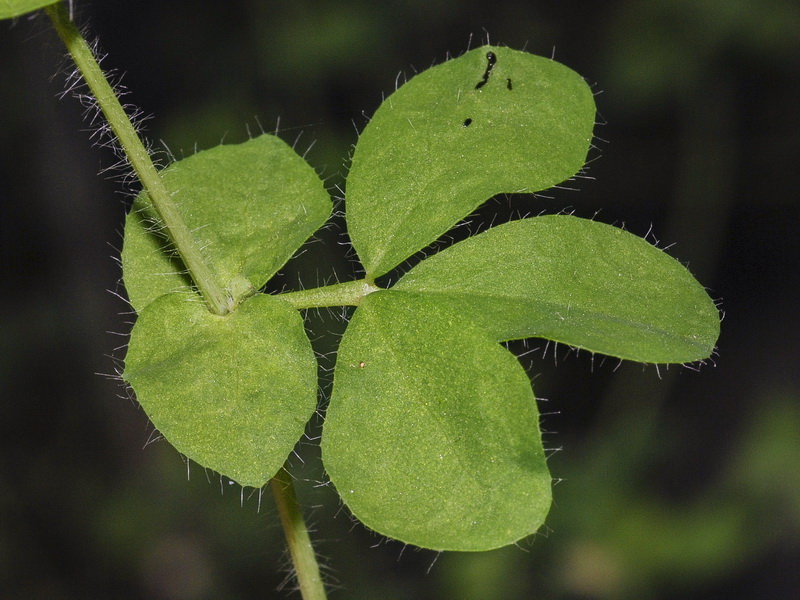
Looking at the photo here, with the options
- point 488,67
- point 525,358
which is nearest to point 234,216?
point 488,67

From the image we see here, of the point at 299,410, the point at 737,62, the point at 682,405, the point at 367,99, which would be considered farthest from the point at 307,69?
the point at 299,410

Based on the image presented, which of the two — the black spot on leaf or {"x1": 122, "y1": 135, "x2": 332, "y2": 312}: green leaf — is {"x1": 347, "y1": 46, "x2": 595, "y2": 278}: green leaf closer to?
the black spot on leaf

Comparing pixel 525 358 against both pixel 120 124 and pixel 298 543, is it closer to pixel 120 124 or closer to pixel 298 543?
pixel 298 543

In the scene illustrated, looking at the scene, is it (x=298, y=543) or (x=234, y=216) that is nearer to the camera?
(x=298, y=543)

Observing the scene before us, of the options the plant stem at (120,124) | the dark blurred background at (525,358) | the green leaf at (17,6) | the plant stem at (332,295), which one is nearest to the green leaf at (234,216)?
the plant stem at (332,295)

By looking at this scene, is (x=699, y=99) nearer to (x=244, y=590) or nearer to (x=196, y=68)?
(x=196, y=68)

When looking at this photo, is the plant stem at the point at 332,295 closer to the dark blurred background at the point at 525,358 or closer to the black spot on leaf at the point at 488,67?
the black spot on leaf at the point at 488,67

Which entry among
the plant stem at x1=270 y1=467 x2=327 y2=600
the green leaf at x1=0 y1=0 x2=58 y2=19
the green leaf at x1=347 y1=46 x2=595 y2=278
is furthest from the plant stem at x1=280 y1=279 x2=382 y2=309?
the green leaf at x1=0 y1=0 x2=58 y2=19

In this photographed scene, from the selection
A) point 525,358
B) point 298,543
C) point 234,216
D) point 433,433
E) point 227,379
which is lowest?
point 525,358
